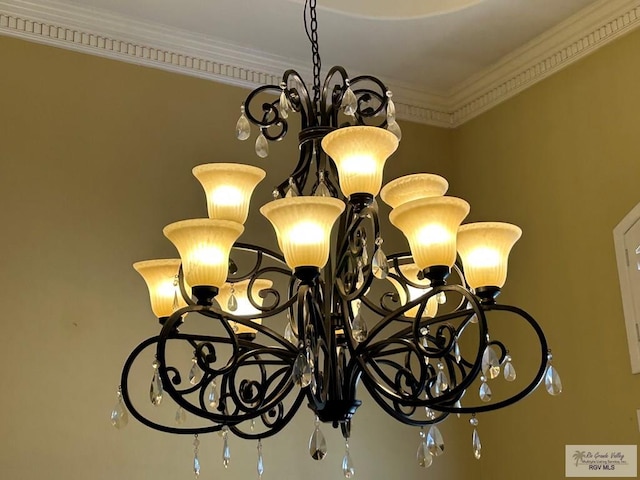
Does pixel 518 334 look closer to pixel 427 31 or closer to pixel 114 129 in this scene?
pixel 427 31

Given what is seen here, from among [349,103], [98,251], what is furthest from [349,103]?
[98,251]

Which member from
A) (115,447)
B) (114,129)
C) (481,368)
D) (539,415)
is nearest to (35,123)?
(114,129)

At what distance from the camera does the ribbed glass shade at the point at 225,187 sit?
1716 millimetres

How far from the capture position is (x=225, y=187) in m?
1.72

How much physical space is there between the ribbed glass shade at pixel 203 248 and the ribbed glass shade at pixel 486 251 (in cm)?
50

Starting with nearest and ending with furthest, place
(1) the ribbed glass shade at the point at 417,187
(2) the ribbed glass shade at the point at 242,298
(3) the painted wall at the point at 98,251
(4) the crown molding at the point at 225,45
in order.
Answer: (1) the ribbed glass shade at the point at 417,187 → (2) the ribbed glass shade at the point at 242,298 → (3) the painted wall at the point at 98,251 → (4) the crown molding at the point at 225,45

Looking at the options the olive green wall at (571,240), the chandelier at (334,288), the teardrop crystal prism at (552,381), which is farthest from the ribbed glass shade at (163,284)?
Answer: the olive green wall at (571,240)

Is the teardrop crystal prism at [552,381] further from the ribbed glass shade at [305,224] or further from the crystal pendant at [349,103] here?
the crystal pendant at [349,103]

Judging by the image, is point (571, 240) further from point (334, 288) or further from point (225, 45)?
point (225, 45)

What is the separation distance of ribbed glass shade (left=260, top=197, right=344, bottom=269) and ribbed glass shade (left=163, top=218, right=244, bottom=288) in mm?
112

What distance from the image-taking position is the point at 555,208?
278 cm

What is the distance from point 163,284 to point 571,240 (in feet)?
5.13

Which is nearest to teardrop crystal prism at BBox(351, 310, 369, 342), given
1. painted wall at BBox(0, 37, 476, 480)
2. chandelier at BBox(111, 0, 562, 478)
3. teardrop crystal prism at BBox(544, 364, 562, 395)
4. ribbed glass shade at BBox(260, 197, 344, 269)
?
chandelier at BBox(111, 0, 562, 478)

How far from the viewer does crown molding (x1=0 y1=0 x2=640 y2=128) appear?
2.63 m
